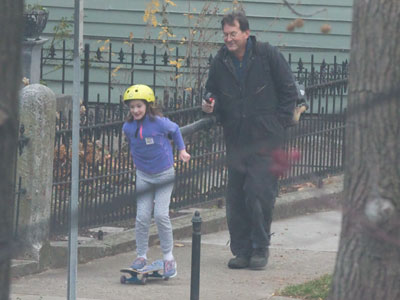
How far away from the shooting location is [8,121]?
8.96ft

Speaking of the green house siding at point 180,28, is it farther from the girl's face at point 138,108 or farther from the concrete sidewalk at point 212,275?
the girl's face at point 138,108

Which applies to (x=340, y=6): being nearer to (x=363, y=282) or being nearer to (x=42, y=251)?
(x=42, y=251)

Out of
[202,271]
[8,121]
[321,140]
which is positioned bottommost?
[202,271]

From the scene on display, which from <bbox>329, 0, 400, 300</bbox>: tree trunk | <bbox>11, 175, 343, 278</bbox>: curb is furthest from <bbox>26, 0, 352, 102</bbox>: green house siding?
<bbox>329, 0, 400, 300</bbox>: tree trunk

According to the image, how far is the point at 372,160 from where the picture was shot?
3814 mm

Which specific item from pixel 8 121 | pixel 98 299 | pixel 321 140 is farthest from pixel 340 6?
pixel 8 121

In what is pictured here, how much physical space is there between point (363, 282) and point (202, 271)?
3.61 metres

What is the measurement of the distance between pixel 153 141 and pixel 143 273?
95 centimetres

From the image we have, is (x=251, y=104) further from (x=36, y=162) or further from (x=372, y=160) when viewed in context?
(x=372, y=160)

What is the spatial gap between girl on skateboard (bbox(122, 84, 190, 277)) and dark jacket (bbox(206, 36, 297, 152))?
448 mm

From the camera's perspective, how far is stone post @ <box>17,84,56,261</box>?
714 cm

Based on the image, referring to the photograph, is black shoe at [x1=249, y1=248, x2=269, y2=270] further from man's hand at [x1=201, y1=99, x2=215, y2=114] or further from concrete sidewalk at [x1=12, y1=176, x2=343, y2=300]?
A: man's hand at [x1=201, y1=99, x2=215, y2=114]

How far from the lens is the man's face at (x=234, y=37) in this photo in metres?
7.04

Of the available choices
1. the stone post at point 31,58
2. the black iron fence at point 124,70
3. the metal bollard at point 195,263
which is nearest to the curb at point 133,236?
the metal bollard at point 195,263
